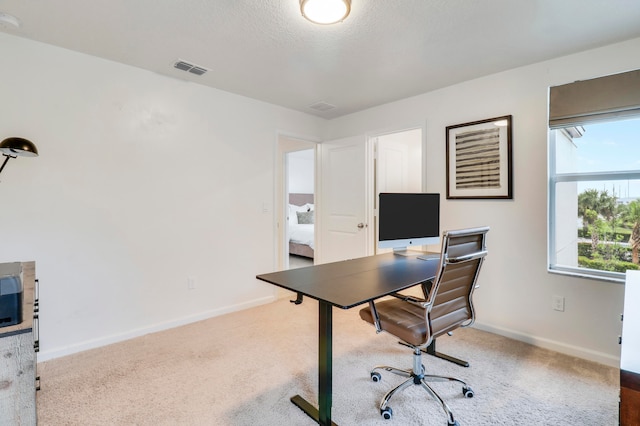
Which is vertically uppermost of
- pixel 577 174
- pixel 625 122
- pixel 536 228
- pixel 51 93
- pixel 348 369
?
pixel 51 93

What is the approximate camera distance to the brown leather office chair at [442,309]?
1.65m

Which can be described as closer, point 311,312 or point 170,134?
point 170,134

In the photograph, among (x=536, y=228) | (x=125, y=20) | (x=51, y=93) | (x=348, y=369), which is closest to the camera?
(x=125, y=20)

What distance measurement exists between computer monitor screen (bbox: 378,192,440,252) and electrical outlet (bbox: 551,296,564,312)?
101 centimetres

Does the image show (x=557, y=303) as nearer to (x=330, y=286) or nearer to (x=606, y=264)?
(x=606, y=264)

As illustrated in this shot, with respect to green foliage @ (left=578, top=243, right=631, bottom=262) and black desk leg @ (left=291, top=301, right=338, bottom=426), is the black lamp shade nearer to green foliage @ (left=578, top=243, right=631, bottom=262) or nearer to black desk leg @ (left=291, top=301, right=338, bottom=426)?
black desk leg @ (left=291, top=301, right=338, bottom=426)

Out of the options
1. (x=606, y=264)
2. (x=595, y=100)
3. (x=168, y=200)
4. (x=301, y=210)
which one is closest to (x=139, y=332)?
(x=168, y=200)

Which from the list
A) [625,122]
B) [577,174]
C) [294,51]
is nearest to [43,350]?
[294,51]

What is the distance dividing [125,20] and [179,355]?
240 centimetres

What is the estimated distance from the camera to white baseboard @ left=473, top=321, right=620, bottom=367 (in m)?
2.32

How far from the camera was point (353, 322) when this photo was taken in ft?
10.2

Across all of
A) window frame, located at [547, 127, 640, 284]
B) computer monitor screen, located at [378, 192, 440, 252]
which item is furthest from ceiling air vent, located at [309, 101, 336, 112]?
window frame, located at [547, 127, 640, 284]

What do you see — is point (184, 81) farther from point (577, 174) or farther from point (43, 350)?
point (577, 174)

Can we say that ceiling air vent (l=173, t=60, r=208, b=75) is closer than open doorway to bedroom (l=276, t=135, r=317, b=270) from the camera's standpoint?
Yes
